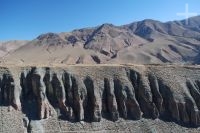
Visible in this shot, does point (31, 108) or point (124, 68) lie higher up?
point (124, 68)

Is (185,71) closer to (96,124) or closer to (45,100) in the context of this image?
(96,124)

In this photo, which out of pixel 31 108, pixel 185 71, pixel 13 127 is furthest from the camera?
pixel 185 71

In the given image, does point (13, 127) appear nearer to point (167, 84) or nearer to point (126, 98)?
point (126, 98)

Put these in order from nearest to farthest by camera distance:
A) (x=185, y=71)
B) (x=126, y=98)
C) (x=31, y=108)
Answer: (x=31, y=108) < (x=126, y=98) < (x=185, y=71)

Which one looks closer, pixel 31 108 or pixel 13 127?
pixel 13 127

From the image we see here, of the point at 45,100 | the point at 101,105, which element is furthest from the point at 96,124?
the point at 45,100

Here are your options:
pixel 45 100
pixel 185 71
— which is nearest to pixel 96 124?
pixel 45 100
